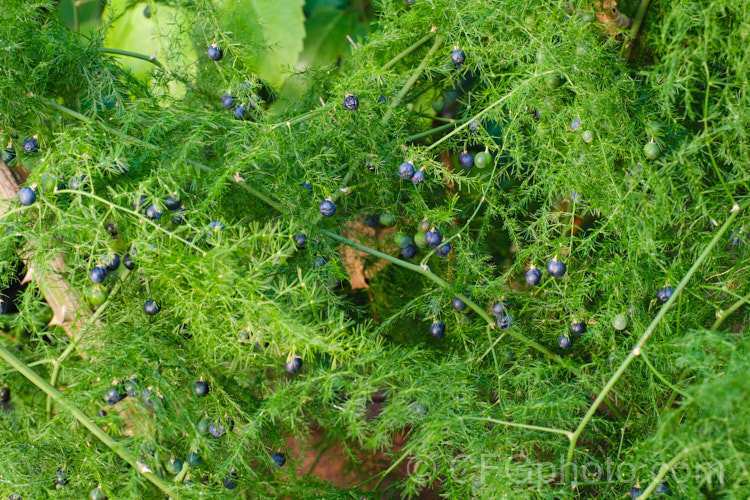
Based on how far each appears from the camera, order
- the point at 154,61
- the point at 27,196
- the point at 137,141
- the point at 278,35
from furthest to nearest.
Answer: the point at 278,35
the point at 154,61
the point at 137,141
the point at 27,196

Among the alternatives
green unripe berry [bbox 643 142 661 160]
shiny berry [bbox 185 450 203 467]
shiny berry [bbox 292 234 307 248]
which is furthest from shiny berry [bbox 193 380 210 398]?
green unripe berry [bbox 643 142 661 160]

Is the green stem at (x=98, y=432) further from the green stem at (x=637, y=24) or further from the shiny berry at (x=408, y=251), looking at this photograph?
the green stem at (x=637, y=24)

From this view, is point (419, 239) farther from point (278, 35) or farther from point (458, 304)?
point (278, 35)

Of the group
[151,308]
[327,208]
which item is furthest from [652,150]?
[151,308]

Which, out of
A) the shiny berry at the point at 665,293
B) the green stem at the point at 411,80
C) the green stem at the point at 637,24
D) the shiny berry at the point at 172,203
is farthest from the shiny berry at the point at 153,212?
the green stem at the point at 637,24

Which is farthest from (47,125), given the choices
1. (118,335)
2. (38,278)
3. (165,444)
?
(165,444)

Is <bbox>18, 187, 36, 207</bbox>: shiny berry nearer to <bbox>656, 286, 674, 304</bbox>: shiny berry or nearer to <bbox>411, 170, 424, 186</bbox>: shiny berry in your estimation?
<bbox>411, 170, 424, 186</bbox>: shiny berry
